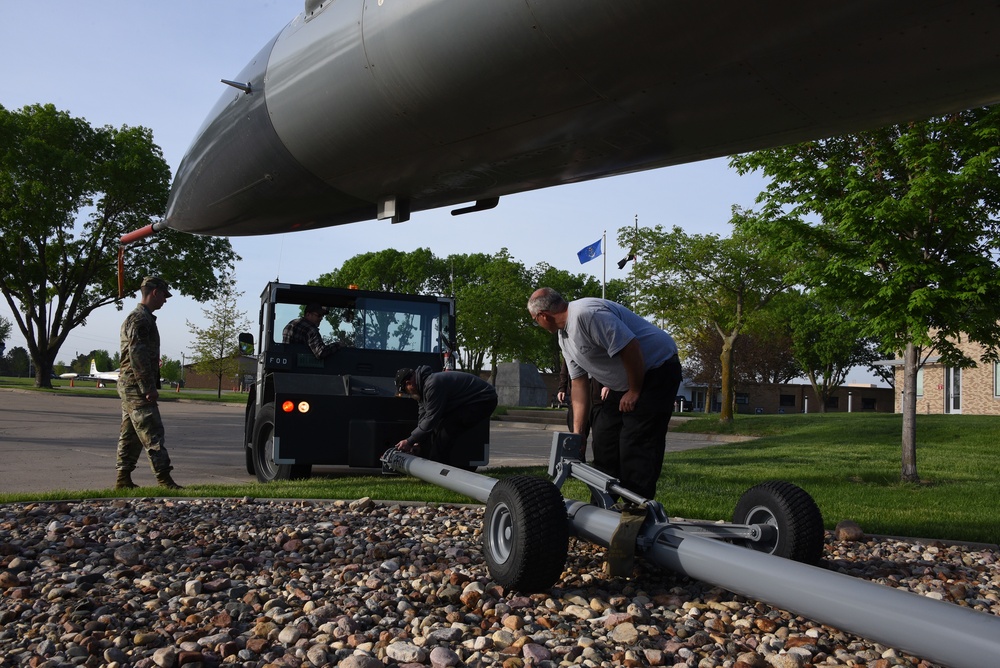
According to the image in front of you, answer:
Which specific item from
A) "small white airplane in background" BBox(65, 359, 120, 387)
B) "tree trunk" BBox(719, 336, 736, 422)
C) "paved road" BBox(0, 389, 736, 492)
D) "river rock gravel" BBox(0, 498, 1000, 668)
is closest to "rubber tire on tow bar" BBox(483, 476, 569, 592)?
A: "river rock gravel" BBox(0, 498, 1000, 668)

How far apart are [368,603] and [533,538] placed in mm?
785

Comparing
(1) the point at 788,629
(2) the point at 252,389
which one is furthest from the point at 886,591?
(2) the point at 252,389

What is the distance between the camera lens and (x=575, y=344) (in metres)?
4.56

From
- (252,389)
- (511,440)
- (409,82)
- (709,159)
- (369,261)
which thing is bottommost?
(511,440)

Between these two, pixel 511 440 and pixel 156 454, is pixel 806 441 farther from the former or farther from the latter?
pixel 156 454

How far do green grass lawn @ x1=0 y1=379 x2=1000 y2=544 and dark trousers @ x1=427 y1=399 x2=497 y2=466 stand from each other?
37 centimetres

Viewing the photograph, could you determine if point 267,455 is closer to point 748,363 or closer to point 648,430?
point 648,430

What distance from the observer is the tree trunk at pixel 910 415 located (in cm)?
1068

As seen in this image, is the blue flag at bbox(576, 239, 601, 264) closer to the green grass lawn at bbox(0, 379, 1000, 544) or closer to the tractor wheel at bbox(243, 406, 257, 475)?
the green grass lawn at bbox(0, 379, 1000, 544)

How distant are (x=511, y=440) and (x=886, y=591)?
15.0m

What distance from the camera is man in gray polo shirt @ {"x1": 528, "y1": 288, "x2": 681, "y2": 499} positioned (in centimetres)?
442

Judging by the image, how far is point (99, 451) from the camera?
1140 centimetres

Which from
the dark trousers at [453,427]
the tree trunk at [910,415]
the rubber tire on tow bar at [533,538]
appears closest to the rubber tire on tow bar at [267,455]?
the dark trousers at [453,427]

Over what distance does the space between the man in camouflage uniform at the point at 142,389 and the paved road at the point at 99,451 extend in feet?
2.10
